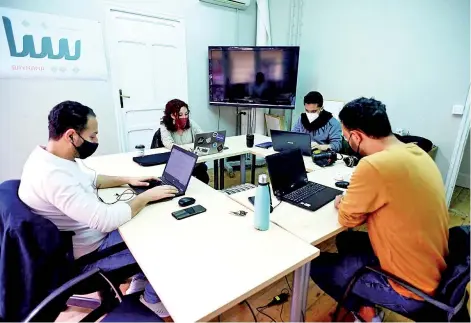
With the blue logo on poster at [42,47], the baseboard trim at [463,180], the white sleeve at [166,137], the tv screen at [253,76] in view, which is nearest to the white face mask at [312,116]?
the tv screen at [253,76]

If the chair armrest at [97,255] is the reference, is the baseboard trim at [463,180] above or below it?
below

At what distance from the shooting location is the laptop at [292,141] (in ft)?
7.46

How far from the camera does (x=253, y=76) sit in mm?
3955

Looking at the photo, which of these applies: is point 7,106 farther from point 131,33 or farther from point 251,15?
point 251,15

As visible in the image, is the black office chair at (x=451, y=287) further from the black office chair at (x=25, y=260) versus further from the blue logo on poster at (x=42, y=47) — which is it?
the blue logo on poster at (x=42, y=47)

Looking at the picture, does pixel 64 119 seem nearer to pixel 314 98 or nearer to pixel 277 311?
pixel 277 311

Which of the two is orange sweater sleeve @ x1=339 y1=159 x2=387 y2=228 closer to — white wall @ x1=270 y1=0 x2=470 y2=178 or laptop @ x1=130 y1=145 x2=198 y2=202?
laptop @ x1=130 y1=145 x2=198 y2=202

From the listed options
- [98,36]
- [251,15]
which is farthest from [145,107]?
[251,15]

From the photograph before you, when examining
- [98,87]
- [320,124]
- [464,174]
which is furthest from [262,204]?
[464,174]

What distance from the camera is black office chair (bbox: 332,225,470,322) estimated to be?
3.14 ft

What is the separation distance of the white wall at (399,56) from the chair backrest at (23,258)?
359cm

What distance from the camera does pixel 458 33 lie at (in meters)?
2.75

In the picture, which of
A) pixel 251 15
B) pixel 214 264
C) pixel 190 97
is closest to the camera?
pixel 214 264

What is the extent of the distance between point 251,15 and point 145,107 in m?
2.26
